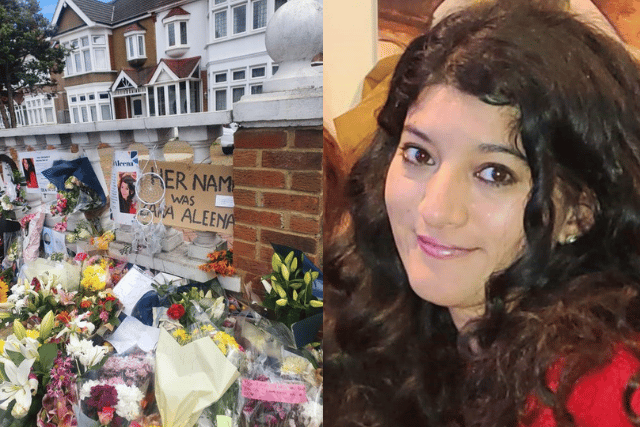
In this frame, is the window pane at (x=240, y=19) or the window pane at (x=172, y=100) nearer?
the window pane at (x=240, y=19)

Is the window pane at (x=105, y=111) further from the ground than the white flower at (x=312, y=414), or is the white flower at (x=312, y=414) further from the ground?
the window pane at (x=105, y=111)

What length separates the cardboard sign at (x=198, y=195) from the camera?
1.64 metres

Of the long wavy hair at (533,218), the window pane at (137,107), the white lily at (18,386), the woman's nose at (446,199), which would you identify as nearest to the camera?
the long wavy hair at (533,218)

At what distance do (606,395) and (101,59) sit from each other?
212cm

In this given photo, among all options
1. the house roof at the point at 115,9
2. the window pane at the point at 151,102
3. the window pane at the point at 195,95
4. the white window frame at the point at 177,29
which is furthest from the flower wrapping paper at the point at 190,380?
the house roof at the point at 115,9

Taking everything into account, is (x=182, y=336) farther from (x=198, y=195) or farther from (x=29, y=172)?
(x=29, y=172)

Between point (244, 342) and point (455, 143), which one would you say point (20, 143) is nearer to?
point (244, 342)

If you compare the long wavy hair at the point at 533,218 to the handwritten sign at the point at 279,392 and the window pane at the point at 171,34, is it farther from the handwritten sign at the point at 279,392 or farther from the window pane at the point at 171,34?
the window pane at the point at 171,34

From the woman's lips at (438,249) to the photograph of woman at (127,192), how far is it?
147cm

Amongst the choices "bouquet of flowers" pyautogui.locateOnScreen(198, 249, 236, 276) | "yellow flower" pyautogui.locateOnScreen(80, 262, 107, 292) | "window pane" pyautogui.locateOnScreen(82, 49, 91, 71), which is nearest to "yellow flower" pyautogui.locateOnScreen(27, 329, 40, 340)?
"yellow flower" pyautogui.locateOnScreen(80, 262, 107, 292)

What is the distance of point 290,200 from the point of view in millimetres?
1402

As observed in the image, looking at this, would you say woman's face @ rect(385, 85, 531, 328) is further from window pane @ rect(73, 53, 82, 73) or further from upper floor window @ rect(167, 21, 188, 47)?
window pane @ rect(73, 53, 82, 73)

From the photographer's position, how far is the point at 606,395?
742 millimetres

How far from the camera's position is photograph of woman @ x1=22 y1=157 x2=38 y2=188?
241 centimetres
